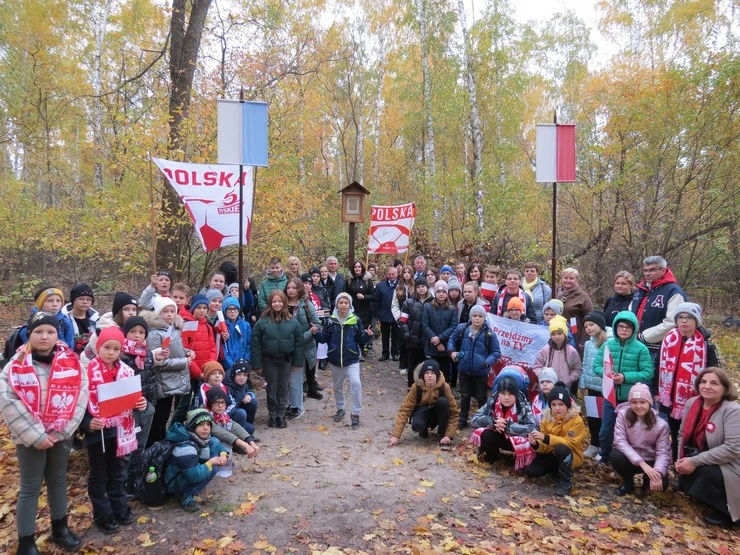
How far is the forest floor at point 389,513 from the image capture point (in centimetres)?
366

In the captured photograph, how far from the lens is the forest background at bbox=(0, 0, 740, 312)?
896 centimetres

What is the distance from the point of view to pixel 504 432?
16.4ft

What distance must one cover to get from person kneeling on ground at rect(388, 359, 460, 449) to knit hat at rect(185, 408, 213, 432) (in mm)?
2377

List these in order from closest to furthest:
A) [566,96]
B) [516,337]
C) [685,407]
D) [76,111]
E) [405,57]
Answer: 1. [685,407]
2. [516,337]
3. [76,111]
4. [405,57]
5. [566,96]

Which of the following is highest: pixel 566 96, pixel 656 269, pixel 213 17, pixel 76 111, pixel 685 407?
pixel 566 96

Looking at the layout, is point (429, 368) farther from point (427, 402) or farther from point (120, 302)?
point (120, 302)

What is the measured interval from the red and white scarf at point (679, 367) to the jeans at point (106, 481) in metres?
5.25

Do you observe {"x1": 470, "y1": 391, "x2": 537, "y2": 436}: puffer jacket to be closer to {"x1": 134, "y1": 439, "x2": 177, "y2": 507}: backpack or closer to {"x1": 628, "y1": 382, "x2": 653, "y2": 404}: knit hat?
{"x1": 628, "y1": 382, "x2": 653, "y2": 404}: knit hat

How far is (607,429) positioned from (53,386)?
531cm

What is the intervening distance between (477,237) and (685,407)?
889 centimetres

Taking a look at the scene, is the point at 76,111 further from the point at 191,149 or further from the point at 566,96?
the point at 566,96

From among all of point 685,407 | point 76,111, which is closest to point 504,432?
point 685,407

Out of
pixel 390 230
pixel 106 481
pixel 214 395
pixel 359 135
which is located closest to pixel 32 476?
pixel 106 481

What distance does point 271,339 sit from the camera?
19.8ft
